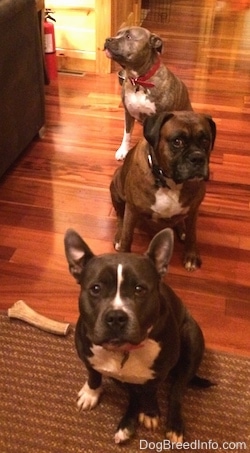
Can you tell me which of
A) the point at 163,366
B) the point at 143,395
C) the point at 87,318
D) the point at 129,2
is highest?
the point at 129,2

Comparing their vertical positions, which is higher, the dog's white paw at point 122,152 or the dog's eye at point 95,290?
the dog's eye at point 95,290

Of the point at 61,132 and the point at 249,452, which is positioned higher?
the point at 61,132

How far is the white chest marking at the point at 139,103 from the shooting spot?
255cm

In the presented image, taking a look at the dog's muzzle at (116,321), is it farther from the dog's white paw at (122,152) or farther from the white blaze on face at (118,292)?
the dog's white paw at (122,152)

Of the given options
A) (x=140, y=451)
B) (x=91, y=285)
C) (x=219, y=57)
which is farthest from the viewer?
(x=219, y=57)

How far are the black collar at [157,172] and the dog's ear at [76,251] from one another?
0.69 metres

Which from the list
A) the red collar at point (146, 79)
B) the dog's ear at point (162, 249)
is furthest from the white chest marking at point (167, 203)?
the red collar at point (146, 79)

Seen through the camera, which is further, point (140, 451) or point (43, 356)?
point (43, 356)

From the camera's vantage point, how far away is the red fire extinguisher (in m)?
3.59

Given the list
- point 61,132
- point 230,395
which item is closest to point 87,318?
point 230,395

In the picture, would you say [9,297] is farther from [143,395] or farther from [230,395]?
[230,395]

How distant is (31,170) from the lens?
2768mm

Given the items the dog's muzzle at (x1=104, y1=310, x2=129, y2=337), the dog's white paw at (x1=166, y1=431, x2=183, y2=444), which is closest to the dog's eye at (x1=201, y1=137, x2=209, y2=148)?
the dog's muzzle at (x1=104, y1=310, x2=129, y2=337)

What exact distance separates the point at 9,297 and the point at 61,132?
4.83 feet
